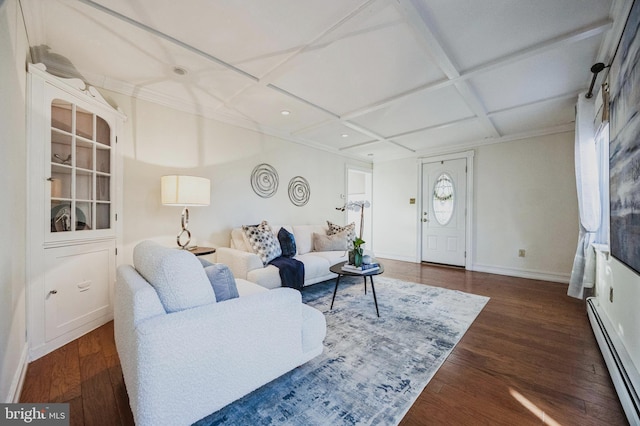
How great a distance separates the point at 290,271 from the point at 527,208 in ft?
13.1

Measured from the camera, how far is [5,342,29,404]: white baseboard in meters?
1.36

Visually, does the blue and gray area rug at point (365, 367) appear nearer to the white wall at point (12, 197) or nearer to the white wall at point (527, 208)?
the white wall at point (12, 197)

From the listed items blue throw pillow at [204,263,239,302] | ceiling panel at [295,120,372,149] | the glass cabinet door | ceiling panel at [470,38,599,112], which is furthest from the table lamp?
ceiling panel at [470,38,599,112]

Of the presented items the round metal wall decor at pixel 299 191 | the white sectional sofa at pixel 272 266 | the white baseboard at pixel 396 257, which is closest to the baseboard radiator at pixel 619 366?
the white sectional sofa at pixel 272 266

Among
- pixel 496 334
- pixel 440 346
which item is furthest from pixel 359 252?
pixel 496 334

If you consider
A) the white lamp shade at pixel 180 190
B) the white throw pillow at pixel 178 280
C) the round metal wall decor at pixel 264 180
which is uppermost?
the round metal wall decor at pixel 264 180

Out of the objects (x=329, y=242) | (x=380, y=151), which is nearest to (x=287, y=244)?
(x=329, y=242)

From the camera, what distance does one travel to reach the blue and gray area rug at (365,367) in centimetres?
132

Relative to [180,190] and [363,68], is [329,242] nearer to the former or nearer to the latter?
[180,190]

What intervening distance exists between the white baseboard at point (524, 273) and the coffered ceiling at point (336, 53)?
2.33 meters

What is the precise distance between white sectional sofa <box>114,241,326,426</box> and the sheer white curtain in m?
3.24

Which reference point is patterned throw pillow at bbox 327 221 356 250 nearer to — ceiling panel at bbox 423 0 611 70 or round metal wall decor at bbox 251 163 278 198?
round metal wall decor at bbox 251 163 278 198

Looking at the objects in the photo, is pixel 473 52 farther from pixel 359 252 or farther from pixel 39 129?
pixel 39 129

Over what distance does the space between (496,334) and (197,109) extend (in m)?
4.01
